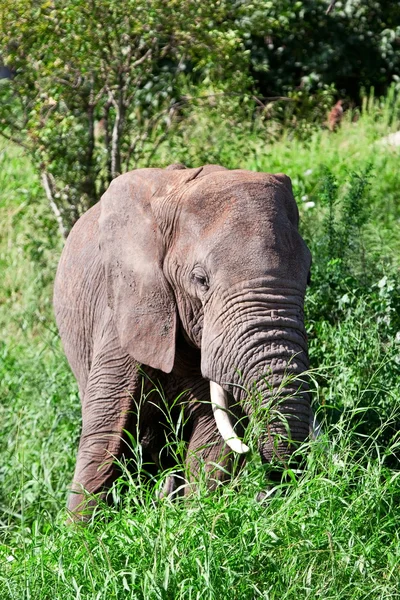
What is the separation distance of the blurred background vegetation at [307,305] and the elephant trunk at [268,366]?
116 millimetres

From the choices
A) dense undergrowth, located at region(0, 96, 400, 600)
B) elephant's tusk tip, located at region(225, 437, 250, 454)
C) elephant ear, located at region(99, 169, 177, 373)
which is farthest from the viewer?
elephant ear, located at region(99, 169, 177, 373)

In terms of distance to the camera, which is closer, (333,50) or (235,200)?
(235,200)

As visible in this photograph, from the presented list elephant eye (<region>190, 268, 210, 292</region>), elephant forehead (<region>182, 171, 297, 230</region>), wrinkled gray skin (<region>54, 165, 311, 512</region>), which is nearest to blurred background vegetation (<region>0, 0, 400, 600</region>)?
wrinkled gray skin (<region>54, 165, 311, 512</region>)

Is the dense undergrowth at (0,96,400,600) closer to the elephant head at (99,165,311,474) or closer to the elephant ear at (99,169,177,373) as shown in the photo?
the elephant head at (99,165,311,474)

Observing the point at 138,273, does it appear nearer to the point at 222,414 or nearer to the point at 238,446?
the point at 222,414

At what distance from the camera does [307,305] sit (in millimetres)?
7043

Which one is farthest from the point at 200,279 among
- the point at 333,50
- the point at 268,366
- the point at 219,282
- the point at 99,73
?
the point at 333,50

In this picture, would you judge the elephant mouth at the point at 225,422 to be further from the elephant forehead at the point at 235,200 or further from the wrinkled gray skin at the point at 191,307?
the elephant forehead at the point at 235,200

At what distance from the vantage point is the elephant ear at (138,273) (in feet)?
17.0

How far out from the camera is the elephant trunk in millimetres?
4621

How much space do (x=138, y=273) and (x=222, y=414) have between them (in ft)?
2.48

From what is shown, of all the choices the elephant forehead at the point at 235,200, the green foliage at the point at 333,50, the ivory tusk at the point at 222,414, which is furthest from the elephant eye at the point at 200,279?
the green foliage at the point at 333,50

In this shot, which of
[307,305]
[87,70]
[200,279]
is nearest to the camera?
[200,279]

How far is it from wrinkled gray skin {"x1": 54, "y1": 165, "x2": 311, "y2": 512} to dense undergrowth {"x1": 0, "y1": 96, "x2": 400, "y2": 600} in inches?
7.9
